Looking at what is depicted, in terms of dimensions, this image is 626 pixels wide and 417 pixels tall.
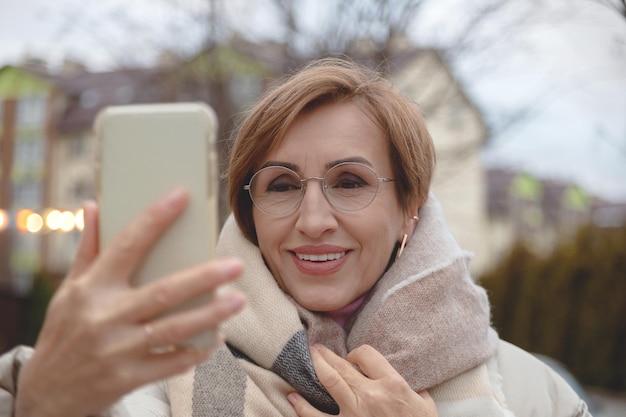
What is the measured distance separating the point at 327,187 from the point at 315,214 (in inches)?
3.0

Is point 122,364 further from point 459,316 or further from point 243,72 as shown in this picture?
point 243,72

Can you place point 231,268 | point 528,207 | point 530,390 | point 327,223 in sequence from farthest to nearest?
1. point 528,207
2. point 530,390
3. point 327,223
4. point 231,268

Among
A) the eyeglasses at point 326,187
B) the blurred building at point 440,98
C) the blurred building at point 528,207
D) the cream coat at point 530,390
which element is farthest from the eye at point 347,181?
the blurred building at point 528,207

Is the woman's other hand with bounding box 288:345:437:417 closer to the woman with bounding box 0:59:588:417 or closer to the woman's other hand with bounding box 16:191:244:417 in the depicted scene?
the woman with bounding box 0:59:588:417

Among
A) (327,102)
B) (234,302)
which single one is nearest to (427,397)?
(327,102)

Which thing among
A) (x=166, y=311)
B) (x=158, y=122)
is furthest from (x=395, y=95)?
(x=166, y=311)

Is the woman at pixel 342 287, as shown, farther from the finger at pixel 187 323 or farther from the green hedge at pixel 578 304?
the green hedge at pixel 578 304

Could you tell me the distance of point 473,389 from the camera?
189cm

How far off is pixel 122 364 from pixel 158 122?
37 centimetres

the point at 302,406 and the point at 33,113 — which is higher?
the point at 33,113

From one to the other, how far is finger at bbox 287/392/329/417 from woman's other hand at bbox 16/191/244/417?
0.75 m

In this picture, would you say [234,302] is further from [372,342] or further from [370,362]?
[372,342]

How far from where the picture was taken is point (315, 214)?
1818 millimetres

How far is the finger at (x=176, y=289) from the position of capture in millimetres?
976
